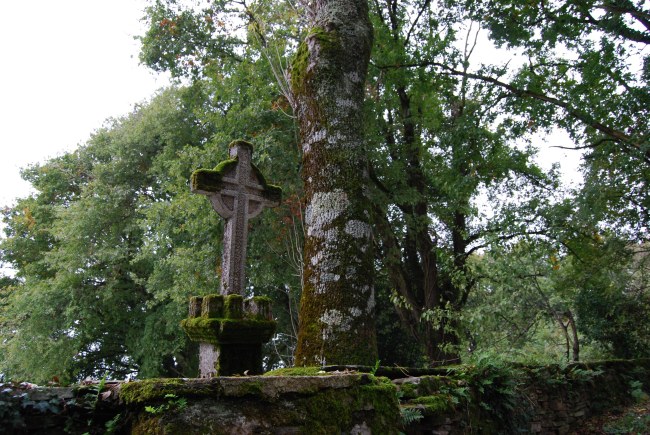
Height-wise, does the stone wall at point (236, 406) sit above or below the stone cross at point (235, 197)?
below

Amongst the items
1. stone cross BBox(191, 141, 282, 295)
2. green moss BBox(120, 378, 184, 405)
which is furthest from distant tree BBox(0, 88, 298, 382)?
green moss BBox(120, 378, 184, 405)

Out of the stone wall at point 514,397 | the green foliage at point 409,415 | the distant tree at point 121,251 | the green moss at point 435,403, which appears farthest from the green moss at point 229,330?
the distant tree at point 121,251

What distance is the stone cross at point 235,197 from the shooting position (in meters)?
6.18

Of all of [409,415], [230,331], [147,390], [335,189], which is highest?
[335,189]

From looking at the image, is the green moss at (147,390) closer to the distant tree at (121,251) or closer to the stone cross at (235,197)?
the stone cross at (235,197)

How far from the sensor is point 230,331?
5312mm

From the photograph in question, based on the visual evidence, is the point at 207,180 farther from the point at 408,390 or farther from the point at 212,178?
the point at 408,390

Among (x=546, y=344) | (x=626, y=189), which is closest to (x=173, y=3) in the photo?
(x=626, y=189)

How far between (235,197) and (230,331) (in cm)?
201

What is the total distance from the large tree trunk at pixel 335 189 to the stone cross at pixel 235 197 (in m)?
1.23

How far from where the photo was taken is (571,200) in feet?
34.9

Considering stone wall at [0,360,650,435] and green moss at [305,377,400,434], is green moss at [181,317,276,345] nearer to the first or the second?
stone wall at [0,360,650,435]

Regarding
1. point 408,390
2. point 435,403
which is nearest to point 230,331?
point 408,390

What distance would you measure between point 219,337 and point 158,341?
37.8 ft
